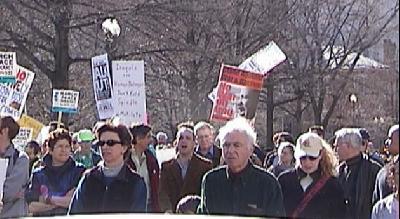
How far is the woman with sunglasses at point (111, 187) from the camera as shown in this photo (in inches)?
293

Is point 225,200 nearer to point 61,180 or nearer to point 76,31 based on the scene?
point 61,180

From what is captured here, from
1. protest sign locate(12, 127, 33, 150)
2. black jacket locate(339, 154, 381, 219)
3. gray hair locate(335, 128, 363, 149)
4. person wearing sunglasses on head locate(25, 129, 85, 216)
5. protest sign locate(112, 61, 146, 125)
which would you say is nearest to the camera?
person wearing sunglasses on head locate(25, 129, 85, 216)

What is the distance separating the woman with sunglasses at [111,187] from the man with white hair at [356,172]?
2.32m

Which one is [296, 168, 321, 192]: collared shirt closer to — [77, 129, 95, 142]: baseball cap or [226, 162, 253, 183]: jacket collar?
[226, 162, 253, 183]: jacket collar

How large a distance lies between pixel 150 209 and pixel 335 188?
1.80m

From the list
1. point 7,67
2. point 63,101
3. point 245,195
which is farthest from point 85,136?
point 245,195

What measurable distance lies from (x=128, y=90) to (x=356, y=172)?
17.9 feet

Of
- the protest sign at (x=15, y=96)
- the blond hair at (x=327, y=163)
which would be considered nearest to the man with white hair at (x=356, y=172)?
the blond hair at (x=327, y=163)

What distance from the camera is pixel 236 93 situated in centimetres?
1399

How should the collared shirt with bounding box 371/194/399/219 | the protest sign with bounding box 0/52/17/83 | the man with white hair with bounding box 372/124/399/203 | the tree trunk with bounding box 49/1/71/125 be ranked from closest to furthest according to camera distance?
the collared shirt with bounding box 371/194/399/219
the man with white hair with bounding box 372/124/399/203
the protest sign with bounding box 0/52/17/83
the tree trunk with bounding box 49/1/71/125

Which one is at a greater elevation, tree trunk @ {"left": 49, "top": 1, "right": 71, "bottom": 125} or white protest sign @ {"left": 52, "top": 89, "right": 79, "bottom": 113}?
tree trunk @ {"left": 49, "top": 1, "right": 71, "bottom": 125}

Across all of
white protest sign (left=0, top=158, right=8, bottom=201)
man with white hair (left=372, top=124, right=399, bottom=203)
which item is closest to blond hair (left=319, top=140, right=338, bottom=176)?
man with white hair (left=372, top=124, right=399, bottom=203)

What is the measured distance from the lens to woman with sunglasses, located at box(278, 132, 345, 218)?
8.05 m

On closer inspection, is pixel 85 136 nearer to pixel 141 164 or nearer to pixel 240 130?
pixel 141 164
